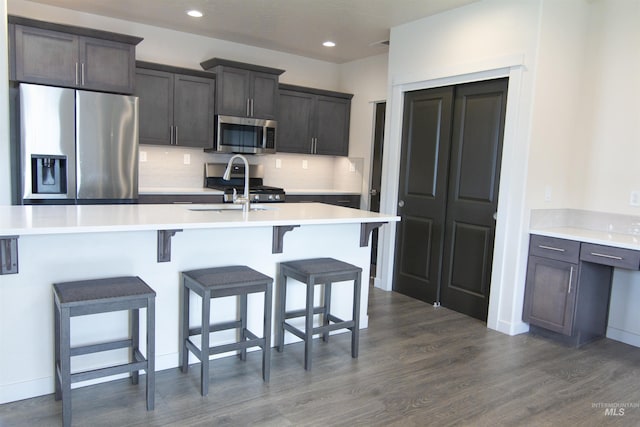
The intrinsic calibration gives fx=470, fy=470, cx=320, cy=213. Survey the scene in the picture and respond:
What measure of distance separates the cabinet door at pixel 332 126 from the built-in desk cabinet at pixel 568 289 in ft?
10.4

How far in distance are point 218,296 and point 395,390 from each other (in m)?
1.14

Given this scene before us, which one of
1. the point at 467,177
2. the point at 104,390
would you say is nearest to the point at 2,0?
the point at 104,390

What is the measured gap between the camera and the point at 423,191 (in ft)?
14.7

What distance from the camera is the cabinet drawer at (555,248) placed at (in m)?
3.44

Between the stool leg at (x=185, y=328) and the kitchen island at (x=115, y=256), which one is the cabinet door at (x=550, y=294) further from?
the stool leg at (x=185, y=328)

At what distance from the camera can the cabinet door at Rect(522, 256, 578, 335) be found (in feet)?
11.4

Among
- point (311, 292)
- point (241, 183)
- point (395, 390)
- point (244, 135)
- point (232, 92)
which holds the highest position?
point (232, 92)

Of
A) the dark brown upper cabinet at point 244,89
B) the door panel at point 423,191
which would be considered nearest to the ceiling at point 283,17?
the dark brown upper cabinet at point 244,89

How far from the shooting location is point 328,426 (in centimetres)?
229

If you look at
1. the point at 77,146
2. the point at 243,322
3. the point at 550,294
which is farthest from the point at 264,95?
the point at 550,294

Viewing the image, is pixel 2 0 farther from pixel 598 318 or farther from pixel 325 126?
pixel 598 318

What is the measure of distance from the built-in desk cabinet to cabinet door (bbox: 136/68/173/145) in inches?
146

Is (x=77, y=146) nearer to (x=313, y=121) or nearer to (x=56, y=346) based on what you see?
(x=56, y=346)

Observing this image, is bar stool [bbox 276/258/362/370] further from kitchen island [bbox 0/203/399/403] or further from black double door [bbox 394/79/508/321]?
black double door [bbox 394/79/508/321]
